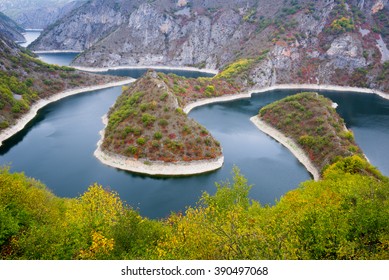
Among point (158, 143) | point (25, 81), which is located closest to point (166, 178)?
point (158, 143)

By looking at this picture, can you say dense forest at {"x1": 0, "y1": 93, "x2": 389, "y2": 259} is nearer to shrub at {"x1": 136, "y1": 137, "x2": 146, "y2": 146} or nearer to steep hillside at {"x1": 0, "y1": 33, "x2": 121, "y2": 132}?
shrub at {"x1": 136, "y1": 137, "x2": 146, "y2": 146}

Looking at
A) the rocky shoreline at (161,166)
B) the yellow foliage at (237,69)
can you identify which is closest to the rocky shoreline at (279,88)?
the yellow foliage at (237,69)

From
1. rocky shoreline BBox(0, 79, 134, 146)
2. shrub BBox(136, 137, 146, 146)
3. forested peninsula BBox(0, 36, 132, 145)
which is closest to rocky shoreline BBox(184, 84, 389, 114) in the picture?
shrub BBox(136, 137, 146, 146)

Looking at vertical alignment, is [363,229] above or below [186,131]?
above

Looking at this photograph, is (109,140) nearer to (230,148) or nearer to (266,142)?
(230,148)

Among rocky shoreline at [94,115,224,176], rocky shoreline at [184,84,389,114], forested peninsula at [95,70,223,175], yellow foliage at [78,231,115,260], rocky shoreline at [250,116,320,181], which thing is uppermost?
yellow foliage at [78,231,115,260]

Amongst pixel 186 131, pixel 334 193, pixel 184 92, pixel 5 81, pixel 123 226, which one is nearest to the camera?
pixel 123 226
